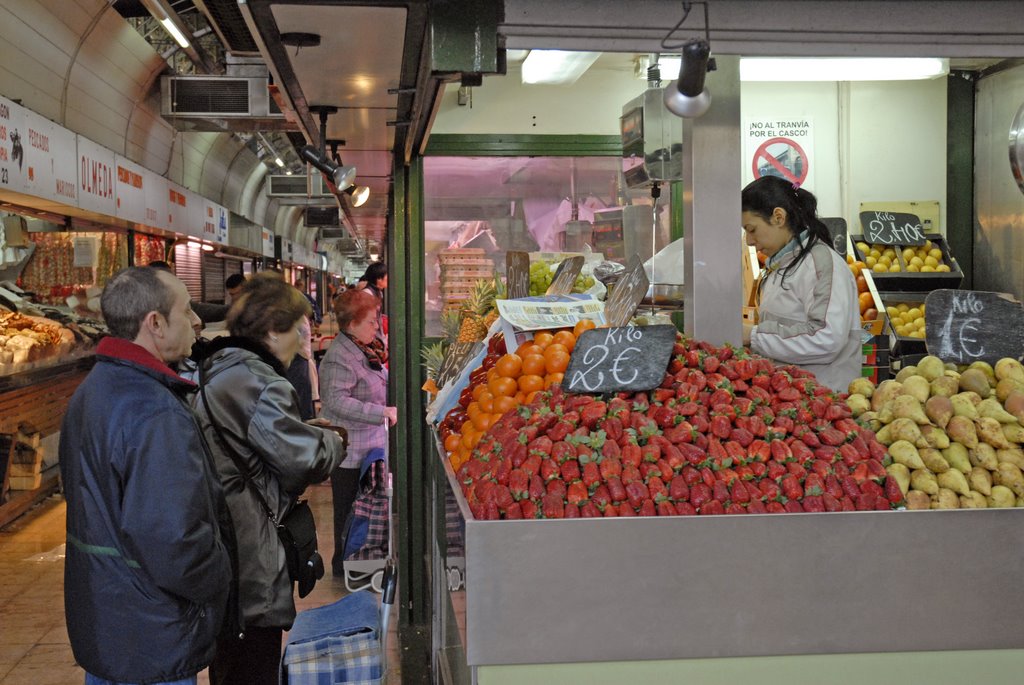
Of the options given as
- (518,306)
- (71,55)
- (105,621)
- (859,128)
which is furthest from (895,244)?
(71,55)

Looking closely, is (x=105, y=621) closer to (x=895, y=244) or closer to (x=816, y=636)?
(x=816, y=636)

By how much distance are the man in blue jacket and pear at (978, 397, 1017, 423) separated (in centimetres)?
205

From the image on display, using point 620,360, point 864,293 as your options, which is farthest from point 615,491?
point 864,293

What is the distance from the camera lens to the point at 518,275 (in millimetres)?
4281

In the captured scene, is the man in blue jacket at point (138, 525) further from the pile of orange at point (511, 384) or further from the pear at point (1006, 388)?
the pear at point (1006, 388)

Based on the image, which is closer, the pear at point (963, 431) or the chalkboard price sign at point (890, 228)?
the pear at point (963, 431)

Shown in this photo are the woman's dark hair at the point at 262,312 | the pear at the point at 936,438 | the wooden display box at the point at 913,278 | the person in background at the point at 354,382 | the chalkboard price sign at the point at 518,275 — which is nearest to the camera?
the pear at the point at 936,438

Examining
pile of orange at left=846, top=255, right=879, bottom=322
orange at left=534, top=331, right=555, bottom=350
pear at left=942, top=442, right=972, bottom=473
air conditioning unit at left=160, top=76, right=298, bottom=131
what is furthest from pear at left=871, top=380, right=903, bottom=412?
air conditioning unit at left=160, top=76, right=298, bottom=131

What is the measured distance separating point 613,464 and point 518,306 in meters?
1.37

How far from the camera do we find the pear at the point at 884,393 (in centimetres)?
278

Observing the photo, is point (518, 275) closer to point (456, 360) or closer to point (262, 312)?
point (456, 360)

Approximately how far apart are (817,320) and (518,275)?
1319 mm

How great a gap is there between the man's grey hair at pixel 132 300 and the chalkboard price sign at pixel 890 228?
526 centimetres

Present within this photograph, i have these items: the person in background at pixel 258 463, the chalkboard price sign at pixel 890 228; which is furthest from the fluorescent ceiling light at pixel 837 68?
the person in background at pixel 258 463
